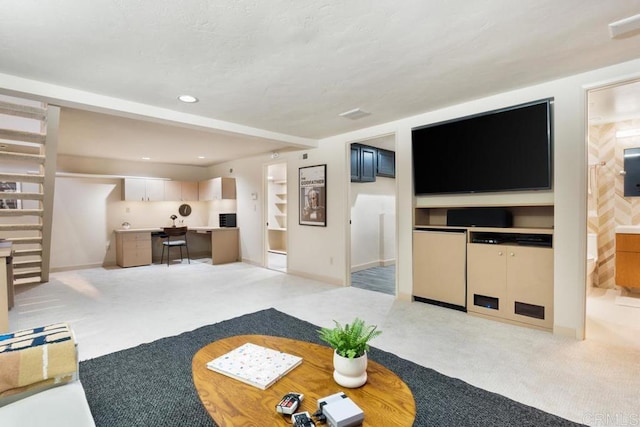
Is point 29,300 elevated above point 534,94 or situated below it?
below

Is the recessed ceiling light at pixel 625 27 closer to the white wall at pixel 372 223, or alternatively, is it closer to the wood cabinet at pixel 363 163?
the wood cabinet at pixel 363 163

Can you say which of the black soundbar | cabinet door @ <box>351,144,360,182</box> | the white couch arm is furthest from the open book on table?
cabinet door @ <box>351,144,360,182</box>

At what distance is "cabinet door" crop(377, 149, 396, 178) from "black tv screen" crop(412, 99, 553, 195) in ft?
7.28

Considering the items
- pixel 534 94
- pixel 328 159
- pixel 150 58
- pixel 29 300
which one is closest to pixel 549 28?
pixel 534 94

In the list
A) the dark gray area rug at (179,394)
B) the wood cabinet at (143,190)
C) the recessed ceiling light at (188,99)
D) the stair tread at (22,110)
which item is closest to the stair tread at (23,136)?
the stair tread at (22,110)

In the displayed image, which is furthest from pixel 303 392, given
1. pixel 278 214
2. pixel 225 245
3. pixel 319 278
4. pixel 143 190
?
pixel 143 190

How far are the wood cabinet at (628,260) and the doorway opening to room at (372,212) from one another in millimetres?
2951

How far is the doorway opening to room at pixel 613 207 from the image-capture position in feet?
12.3

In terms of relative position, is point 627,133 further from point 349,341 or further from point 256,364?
point 256,364

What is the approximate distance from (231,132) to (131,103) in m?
1.19

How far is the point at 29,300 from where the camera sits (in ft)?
13.9

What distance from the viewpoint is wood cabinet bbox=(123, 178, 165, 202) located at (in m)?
6.92

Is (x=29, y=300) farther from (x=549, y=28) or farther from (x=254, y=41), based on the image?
(x=549, y=28)

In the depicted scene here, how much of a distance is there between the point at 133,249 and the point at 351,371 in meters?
6.69
